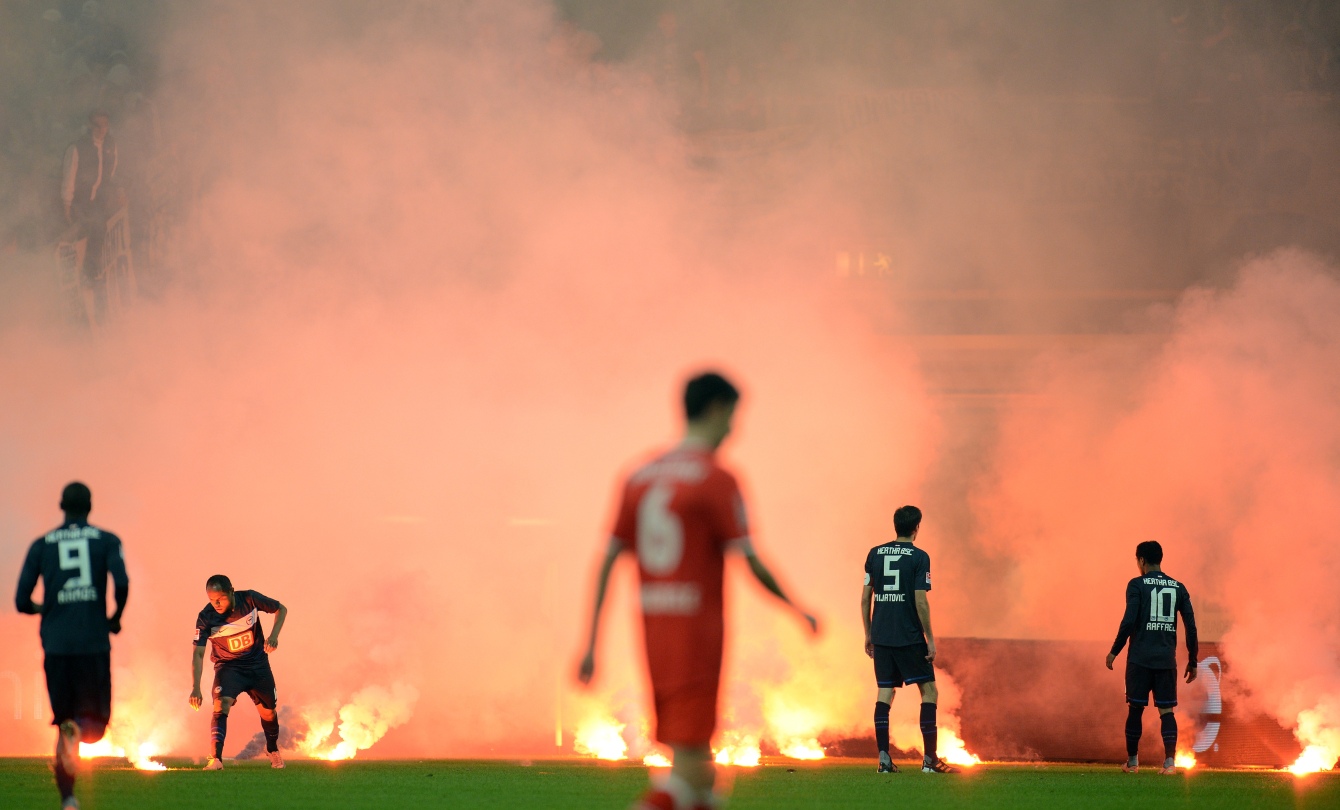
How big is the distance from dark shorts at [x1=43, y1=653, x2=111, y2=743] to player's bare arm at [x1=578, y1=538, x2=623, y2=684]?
125 inches

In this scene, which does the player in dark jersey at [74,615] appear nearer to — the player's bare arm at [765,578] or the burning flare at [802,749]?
the player's bare arm at [765,578]

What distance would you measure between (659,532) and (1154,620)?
6.35 meters

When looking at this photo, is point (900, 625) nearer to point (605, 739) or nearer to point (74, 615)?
point (605, 739)

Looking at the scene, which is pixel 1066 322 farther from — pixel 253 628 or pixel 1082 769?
pixel 253 628

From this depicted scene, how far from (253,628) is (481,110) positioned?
6292 millimetres

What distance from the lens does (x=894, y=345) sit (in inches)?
588

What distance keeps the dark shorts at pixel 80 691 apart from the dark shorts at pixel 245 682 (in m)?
3.27

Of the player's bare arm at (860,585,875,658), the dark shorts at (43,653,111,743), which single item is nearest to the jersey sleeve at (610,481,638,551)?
the dark shorts at (43,653,111,743)

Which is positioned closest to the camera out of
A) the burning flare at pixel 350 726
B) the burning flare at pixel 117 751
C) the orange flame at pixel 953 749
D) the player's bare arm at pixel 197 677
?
the player's bare arm at pixel 197 677

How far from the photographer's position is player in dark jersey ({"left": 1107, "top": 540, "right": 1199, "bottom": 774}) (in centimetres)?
971

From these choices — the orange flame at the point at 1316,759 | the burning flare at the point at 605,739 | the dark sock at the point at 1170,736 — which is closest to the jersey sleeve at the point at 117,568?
the burning flare at the point at 605,739

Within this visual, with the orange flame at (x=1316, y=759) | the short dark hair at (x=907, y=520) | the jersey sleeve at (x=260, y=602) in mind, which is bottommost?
the orange flame at (x=1316, y=759)

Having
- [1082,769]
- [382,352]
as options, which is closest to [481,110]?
[382,352]

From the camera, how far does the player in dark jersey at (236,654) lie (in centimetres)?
991
